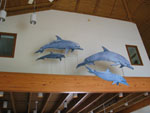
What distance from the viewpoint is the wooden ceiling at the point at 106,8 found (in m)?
5.22

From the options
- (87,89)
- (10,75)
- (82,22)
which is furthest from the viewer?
(82,22)

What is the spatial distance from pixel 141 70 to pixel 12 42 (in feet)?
13.5

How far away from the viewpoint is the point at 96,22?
19.1ft

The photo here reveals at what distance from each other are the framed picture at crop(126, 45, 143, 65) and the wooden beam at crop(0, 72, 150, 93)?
134 centimetres

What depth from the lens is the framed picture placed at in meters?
5.45

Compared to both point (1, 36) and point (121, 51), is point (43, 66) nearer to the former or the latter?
point (1, 36)

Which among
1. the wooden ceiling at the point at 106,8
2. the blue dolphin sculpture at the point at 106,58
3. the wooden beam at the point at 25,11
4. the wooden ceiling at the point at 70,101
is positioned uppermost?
the wooden ceiling at the point at 106,8

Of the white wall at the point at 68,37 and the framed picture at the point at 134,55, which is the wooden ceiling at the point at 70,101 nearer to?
the white wall at the point at 68,37

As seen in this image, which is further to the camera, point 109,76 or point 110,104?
point 110,104

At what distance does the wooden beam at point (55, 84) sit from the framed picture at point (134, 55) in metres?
1.34

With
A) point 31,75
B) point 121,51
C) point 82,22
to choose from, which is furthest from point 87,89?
point 82,22

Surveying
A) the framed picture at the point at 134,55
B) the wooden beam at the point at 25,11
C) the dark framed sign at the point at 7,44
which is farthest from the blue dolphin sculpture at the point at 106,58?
the wooden beam at the point at 25,11

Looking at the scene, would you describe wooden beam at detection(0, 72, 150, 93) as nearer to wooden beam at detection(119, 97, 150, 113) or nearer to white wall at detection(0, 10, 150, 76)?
white wall at detection(0, 10, 150, 76)

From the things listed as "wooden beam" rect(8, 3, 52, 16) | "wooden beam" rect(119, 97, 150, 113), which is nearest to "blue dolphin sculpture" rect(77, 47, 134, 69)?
"wooden beam" rect(119, 97, 150, 113)
